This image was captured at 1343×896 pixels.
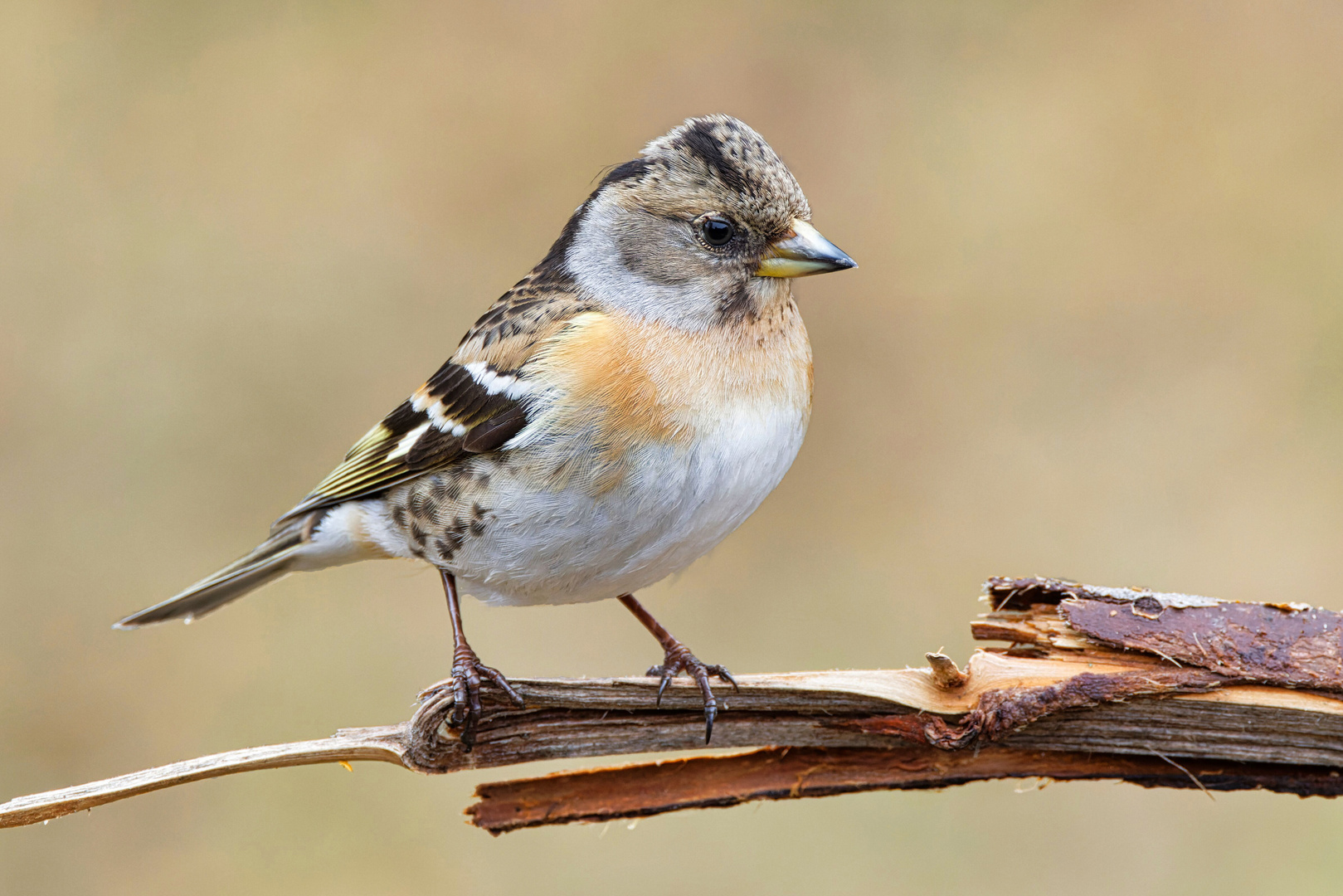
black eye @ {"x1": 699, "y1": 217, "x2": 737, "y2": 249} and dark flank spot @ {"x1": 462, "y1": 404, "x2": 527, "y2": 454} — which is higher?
black eye @ {"x1": 699, "y1": 217, "x2": 737, "y2": 249}

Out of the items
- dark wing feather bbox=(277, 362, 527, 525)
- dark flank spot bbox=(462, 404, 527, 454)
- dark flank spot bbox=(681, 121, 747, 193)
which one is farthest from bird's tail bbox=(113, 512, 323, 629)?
dark flank spot bbox=(681, 121, 747, 193)

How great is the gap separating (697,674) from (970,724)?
697 mm

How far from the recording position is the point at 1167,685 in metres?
2.32

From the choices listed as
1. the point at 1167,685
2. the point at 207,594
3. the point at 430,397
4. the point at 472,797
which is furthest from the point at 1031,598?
the point at 207,594

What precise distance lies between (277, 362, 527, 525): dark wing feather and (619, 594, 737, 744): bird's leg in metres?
0.72

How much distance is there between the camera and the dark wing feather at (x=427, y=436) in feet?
9.27

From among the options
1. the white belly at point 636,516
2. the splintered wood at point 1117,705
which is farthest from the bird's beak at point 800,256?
the splintered wood at point 1117,705

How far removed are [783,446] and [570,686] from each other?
31.3 inches

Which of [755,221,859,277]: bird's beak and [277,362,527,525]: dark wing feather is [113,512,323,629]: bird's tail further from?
[755,221,859,277]: bird's beak

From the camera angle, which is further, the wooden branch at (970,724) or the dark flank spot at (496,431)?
the dark flank spot at (496,431)

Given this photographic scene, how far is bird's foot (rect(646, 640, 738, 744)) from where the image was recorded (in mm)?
2566

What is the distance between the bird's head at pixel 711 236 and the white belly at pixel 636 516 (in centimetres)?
36

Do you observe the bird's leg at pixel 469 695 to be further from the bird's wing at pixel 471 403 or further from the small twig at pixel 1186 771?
the small twig at pixel 1186 771

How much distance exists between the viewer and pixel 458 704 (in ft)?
8.05
